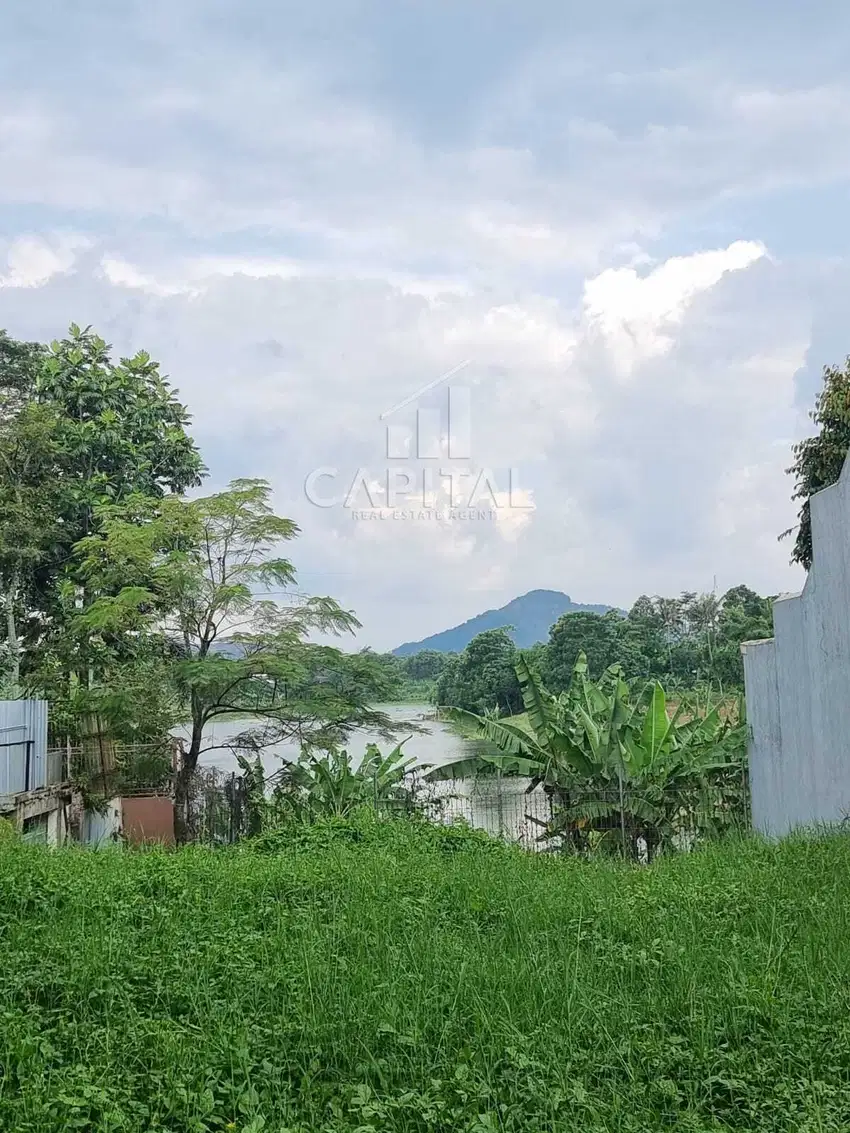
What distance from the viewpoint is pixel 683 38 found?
9.99 metres

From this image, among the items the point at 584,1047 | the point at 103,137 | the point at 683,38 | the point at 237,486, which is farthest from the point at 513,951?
the point at 103,137

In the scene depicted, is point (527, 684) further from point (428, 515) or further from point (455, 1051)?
point (455, 1051)

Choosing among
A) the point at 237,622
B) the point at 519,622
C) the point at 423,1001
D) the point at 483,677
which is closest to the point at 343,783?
the point at 237,622

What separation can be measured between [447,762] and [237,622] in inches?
146

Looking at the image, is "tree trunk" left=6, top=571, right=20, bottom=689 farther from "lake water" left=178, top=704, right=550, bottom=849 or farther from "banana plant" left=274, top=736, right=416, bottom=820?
"banana plant" left=274, top=736, right=416, bottom=820

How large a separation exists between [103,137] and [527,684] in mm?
8458

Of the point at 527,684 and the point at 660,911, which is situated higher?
the point at 527,684

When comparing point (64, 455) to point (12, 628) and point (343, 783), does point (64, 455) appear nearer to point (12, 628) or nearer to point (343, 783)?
point (12, 628)

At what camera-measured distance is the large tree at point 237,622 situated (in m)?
13.2

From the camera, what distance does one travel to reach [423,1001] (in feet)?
14.8

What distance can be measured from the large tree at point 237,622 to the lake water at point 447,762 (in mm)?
204

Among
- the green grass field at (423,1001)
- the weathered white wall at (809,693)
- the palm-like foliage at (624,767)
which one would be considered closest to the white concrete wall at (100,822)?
the palm-like foliage at (624,767)

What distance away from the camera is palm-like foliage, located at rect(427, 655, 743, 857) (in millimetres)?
10758

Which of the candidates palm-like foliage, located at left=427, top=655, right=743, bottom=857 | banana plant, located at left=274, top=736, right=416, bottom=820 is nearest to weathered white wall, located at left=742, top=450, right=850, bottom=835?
palm-like foliage, located at left=427, top=655, right=743, bottom=857
